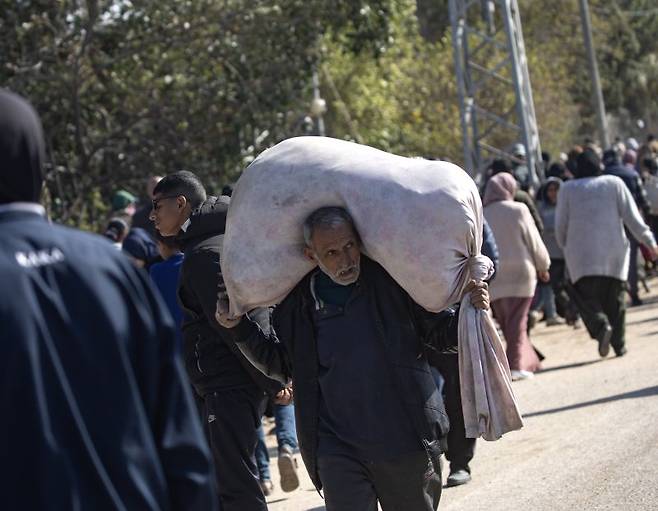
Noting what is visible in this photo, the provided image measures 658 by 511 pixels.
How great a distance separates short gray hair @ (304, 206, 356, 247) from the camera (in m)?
5.39

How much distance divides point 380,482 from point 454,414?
3.35 metres

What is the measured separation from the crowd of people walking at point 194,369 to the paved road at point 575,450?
415 millimetres

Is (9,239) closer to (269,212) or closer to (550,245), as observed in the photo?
(269,212)

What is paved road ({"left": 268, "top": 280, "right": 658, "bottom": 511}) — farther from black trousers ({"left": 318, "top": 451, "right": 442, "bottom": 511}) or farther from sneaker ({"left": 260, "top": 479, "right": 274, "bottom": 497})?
black trousers ({"left": 318, "top": 451, "right": 442, "bottom": 511})

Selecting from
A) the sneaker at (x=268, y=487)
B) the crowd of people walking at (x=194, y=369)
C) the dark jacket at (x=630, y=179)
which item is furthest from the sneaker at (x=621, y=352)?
the sneaker at (x=268, y=487)

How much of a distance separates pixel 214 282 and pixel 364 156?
1.24m

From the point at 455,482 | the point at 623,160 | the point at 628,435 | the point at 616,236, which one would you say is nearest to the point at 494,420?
the point at 455,482

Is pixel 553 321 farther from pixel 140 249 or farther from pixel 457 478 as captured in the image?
pixel 457 478

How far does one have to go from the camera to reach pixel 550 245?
1739cm

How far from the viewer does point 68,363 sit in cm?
298

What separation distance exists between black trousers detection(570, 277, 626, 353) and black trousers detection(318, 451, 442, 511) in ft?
29.0

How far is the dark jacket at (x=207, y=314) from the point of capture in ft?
21.6

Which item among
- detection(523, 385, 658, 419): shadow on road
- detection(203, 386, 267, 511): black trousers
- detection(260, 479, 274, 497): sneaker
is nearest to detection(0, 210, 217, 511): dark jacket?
detection(203, 386, 267, 511): black trousers

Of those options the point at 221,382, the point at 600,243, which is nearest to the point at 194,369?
the point at 221,382
